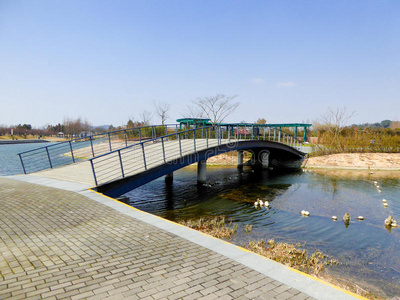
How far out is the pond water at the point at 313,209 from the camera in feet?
22.0

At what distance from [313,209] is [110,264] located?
10.4m

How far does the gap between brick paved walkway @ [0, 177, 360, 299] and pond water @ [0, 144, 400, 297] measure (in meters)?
3.39

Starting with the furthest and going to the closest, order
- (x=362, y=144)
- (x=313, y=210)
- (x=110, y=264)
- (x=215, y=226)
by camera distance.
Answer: (x=362, y=144) → (x=313, y=210) → (x=215, y=226) → (x=110, y=264)

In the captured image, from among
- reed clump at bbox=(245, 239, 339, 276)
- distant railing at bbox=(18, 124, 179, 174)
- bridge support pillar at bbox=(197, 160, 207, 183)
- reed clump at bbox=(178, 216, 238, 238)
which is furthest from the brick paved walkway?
bridge support pillar at bbox=(197, 160, 207, 183)

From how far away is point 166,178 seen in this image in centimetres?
1856

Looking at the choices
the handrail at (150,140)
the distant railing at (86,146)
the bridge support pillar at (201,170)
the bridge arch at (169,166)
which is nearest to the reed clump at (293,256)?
the bridge arch at (169,166)

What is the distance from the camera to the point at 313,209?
1185 cm

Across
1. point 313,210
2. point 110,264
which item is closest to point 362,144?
point 313,210

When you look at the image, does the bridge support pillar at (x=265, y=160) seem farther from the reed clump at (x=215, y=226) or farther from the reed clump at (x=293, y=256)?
the reed clump at (x=293, y=256)

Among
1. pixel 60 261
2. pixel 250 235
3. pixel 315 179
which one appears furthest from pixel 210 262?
pixel 315 179

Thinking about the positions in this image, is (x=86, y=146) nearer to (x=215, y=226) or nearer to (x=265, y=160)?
(x=215, y=226)

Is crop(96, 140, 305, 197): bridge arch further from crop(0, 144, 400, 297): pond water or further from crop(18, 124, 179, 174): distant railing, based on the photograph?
crop(18, 124, 179, 174): distant railing

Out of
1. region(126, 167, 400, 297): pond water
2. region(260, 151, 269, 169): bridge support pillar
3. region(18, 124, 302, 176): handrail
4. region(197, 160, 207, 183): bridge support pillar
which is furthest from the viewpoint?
region(260, 151, 269, 169): bridge support pillar

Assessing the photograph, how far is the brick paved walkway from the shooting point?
341cm
